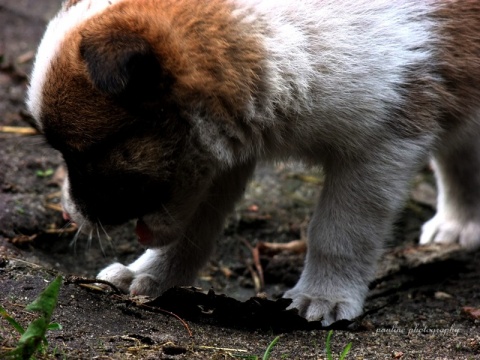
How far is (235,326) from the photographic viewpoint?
325cm

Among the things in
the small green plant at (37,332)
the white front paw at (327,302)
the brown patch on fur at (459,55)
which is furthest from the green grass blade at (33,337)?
the brown patch on fur at (459,55)

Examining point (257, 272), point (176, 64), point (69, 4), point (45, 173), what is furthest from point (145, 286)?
point (45, 173)

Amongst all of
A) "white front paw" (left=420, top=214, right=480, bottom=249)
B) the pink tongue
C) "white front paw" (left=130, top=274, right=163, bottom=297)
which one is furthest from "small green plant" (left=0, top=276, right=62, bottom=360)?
"white front paw" (left=420, top=214, right=480, bottom=249)

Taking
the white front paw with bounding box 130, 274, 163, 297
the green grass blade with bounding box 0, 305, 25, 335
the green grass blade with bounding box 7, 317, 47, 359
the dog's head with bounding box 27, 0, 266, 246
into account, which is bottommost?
the white front paw with bounding box 130, 274, 163, 297

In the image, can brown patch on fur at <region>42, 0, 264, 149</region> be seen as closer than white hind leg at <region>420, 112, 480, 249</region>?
Yes

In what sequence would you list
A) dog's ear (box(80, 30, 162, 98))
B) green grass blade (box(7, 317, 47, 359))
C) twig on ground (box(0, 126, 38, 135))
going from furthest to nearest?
twig on ground (box(0, 126, 38, 135)) < dog's ear (box(80, 30, 162, 98)) < green grass blade (box(7, 317, 47, 359))

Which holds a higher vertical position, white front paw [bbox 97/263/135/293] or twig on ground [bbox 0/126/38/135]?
twig on ground [bbox 0/126/38/135]

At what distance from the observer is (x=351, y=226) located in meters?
3.60

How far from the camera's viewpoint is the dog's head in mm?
3078

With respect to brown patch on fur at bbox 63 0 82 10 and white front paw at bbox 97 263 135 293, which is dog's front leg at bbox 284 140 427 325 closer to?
white front paw at bbox 97 263 135 293

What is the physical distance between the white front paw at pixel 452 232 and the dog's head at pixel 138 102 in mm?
1952

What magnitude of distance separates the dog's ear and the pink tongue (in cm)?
69

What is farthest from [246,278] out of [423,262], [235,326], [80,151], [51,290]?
[51,290]

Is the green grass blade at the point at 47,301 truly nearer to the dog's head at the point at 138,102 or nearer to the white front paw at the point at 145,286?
the dog's head at the point at 138,102
